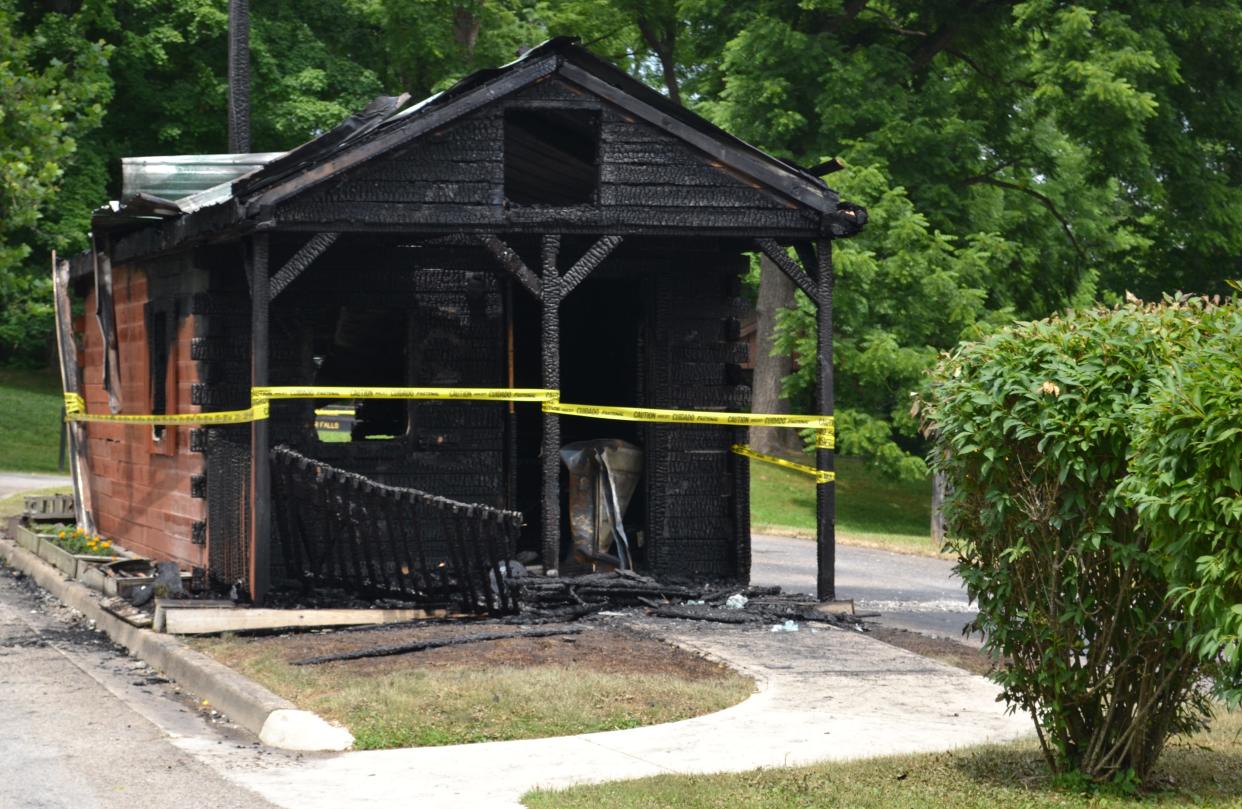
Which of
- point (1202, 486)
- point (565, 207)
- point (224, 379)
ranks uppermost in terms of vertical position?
point (565, 207)

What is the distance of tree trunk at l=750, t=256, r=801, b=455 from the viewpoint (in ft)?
119

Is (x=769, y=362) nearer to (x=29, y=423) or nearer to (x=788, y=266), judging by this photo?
(x=29, y=423)

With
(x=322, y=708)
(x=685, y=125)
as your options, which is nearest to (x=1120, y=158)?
(x=685, y=125)

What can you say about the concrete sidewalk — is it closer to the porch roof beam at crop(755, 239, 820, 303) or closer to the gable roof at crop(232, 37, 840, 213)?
the porch roof beam at crop(755, 239, 820, 303)

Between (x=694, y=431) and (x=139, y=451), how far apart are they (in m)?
6.08

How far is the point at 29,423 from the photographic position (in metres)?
41.4

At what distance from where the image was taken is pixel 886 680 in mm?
11617

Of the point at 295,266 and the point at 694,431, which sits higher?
the point at 295,266

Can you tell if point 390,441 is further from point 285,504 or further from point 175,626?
point 175,626

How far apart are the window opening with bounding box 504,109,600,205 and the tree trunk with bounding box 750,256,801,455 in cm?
1798

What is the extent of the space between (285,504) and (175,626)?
4.80ft

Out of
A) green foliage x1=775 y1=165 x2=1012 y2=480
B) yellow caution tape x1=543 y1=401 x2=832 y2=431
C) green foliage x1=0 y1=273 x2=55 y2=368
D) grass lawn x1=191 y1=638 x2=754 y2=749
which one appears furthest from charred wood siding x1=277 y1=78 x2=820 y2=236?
green foliage x1=775 y1=165 x2=1012 y2=480

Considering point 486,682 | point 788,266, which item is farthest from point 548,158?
point 486,682

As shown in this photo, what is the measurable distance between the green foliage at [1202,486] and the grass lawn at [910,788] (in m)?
1.09
